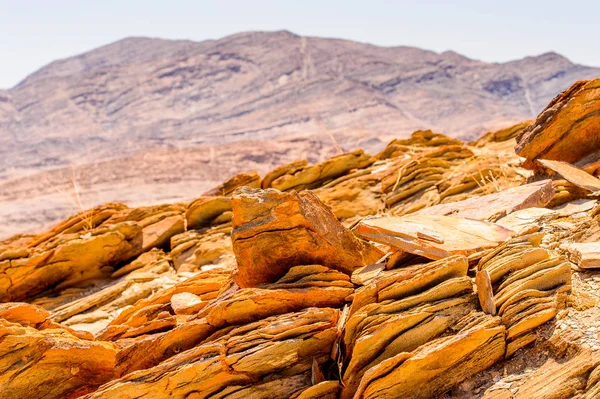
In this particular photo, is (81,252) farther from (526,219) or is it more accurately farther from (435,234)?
(526,219)

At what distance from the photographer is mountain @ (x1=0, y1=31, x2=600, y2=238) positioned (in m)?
61.7

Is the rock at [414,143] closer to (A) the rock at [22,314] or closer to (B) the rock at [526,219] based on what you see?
(B) the rock at [526,219]

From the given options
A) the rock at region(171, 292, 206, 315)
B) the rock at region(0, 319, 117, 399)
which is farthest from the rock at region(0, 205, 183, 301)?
the rock at region(0, 319, 117, 399)

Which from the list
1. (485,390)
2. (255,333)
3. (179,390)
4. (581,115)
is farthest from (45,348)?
(581,115)

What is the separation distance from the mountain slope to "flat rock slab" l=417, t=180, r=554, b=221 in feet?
196

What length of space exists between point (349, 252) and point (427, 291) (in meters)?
1.30

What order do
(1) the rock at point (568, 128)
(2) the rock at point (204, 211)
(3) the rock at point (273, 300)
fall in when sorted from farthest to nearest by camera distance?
1. (2) the rock at point (204, 211)
2. (1) the rock at point (568, 128)
3. (3) the rock at point (273, 300)

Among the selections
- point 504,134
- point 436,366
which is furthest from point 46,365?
point 504,134

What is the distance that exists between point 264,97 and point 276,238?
92.1 metres

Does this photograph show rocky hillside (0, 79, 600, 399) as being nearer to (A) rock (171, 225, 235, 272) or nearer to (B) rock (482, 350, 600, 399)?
(B) rock (482, 350, 600, 399)

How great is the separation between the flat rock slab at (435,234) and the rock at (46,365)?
2.83 m

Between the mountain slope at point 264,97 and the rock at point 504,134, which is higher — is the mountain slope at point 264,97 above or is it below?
above

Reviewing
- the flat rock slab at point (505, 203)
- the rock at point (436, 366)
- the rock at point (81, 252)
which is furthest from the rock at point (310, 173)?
the rock at point (436, 366)

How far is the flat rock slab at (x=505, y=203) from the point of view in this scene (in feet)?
20.6
